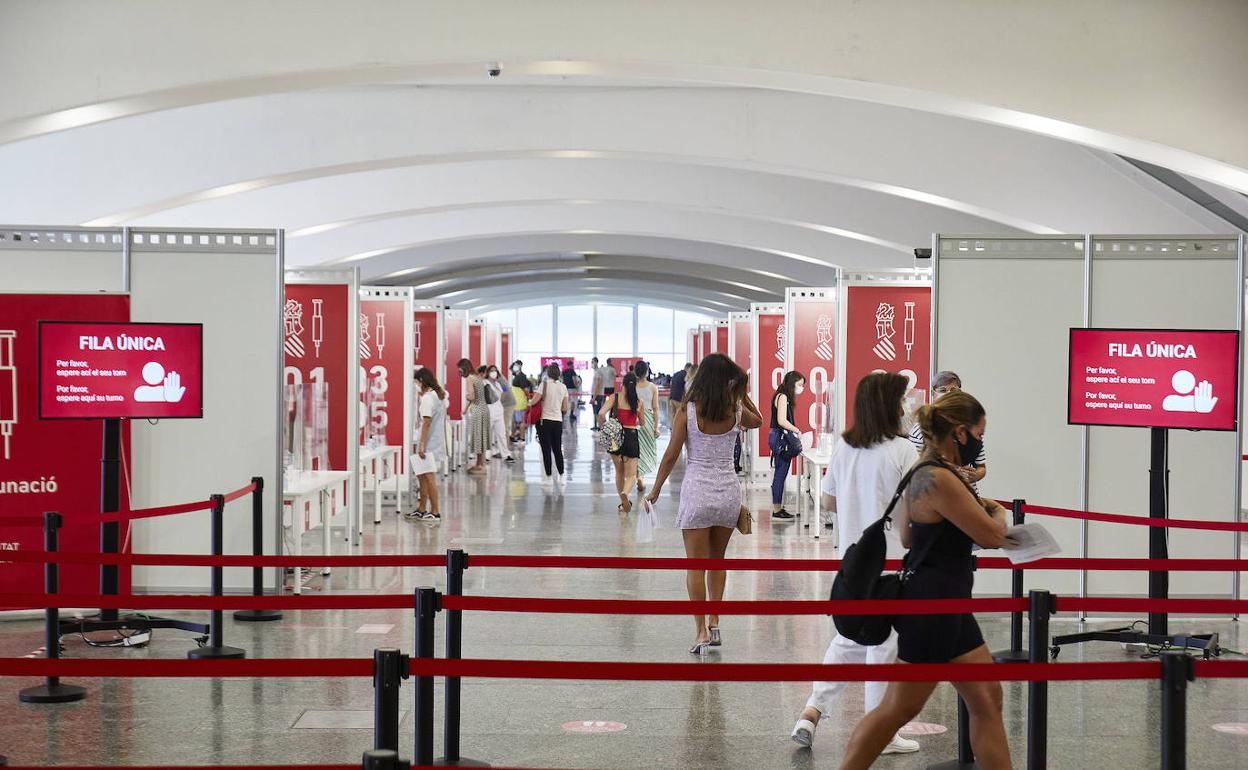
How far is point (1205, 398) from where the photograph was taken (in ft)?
22.6

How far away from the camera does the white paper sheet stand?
4.04 m

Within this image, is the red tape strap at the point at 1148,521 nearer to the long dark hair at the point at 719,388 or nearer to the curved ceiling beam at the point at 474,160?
the long dark hair at the point at 719,388

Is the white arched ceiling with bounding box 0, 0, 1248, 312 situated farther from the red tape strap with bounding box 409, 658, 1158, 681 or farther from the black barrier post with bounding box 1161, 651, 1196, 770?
the black barrier post with bounding box 1161, 651, 1196, 770

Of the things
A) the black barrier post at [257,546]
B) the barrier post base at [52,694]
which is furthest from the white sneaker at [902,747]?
the black barrier post at [257,546]

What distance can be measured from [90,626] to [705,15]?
16.9 feet

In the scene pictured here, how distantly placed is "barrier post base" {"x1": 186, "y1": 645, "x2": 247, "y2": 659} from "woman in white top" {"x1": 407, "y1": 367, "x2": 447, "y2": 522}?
5607 millimetres

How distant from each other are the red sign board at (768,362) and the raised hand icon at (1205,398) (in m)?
9.90

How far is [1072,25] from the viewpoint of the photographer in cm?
832

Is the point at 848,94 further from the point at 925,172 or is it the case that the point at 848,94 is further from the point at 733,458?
the point at 925,172

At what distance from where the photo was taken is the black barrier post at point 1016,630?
5684 mm

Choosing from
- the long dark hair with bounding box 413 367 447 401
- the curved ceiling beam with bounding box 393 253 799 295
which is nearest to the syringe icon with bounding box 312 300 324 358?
the long dark hair with bounding box 413 367 447 401

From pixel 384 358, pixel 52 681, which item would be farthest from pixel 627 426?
pixel 52 681

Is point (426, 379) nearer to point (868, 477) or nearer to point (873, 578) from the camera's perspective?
point (868, 477)

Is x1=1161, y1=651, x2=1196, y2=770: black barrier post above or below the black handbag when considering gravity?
below
